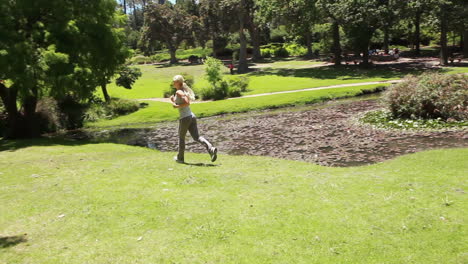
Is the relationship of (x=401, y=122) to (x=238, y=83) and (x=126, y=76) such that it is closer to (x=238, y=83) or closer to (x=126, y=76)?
(x=238, y=83)

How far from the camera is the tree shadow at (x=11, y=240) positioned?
6.05 metres

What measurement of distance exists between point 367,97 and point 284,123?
9596mm

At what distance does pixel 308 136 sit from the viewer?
17.8m

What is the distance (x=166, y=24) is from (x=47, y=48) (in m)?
58.9

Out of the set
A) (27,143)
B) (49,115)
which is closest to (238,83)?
(49,115)

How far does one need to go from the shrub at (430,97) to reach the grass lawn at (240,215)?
6.98m

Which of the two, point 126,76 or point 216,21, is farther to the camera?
point 216,21

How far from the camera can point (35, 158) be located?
47.3 feet

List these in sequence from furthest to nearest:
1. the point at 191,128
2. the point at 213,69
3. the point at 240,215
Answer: the point at 213,69
the point at 191,128
the point at 240,215

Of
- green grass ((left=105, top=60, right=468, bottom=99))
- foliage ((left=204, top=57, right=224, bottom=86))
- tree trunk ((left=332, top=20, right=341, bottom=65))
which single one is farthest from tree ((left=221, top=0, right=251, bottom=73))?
foliage ((left=204, top=57, right=224, bottom=86))

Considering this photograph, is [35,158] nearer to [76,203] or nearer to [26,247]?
[76,203]

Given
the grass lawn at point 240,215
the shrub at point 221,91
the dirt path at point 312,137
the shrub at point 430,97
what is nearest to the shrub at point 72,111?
the dirt path at point 312,137

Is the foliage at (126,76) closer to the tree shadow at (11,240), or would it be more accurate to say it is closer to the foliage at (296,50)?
the tree shadow at (11,240)

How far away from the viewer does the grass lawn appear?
18.2ft
